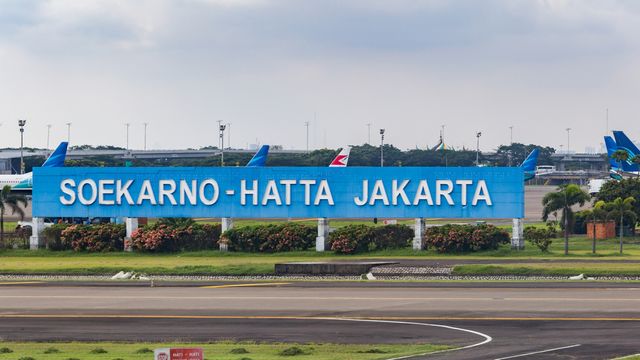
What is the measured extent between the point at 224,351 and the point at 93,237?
49.6 metres

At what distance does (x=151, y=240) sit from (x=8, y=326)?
126 feet

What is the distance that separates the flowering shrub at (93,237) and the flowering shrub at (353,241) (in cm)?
1712

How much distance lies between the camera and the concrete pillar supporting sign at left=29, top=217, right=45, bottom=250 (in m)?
83.5

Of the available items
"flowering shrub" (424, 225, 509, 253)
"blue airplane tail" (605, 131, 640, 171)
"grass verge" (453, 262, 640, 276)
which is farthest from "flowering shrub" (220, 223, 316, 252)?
"blue airplane tail" (605, 131, 640, 171)

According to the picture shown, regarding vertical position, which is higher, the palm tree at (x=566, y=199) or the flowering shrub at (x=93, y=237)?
the palm tree at (x=566, y=199)

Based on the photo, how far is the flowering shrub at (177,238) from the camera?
8069 cm

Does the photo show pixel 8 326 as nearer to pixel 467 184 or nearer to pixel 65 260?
pixel 65 260

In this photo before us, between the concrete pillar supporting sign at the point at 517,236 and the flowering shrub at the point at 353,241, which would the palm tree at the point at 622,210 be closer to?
the concrete pillar supporting sign at the point at 517,236

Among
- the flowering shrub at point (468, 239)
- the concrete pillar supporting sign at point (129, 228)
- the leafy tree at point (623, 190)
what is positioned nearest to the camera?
the flowering shrub at point (468, 239)

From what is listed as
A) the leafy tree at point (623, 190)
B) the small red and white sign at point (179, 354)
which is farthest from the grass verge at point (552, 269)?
the small red and white sign at point (179, 354)

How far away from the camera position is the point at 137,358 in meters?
32.9

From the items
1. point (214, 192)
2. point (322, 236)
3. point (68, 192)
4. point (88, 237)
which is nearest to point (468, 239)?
point (322, 236)

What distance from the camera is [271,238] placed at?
260ft

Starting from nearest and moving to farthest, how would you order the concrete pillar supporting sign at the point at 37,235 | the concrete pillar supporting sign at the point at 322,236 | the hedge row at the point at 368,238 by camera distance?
the hedge row at the point at 368,238, the concrete pillar supporting sign at the point at 322,236, the concrete pillar supporting sign at the point at 37,235
